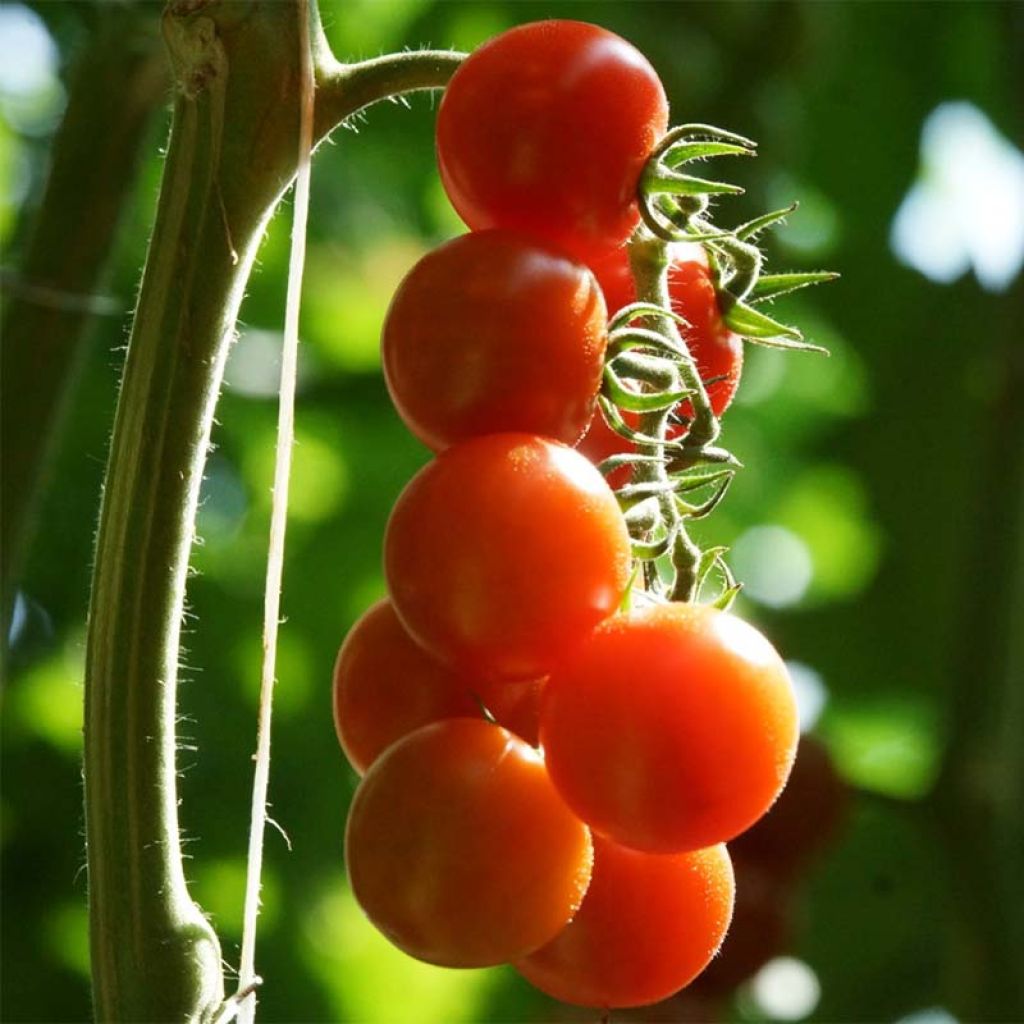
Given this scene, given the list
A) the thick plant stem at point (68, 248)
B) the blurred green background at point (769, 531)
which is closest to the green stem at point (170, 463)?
the thick plant stem at point (68, 248)

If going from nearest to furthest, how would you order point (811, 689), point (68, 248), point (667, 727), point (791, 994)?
point (667, 727)
point (68, 248)
point (791, 994)
point (811, 689)

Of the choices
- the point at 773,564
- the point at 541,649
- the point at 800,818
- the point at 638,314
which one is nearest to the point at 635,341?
the point at 638,314

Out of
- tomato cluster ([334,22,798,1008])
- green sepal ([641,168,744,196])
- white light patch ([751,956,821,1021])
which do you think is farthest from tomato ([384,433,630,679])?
white light patch ([751,956,821,1021])

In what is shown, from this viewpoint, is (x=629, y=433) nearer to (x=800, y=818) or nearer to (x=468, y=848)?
(x=468, y=848)

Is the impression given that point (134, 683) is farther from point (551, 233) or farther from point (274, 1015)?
point (274, 1015)

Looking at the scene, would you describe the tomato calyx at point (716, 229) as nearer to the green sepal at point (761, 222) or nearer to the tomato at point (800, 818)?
the green sepal at point (761, 222)

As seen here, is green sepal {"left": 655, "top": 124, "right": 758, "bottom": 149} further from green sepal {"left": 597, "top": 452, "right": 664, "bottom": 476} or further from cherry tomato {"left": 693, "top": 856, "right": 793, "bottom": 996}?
cherry tomato {"left": 693, "top": 856, "right": 793, "bottom": 996}

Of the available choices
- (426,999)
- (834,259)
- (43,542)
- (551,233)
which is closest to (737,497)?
(834,259)
